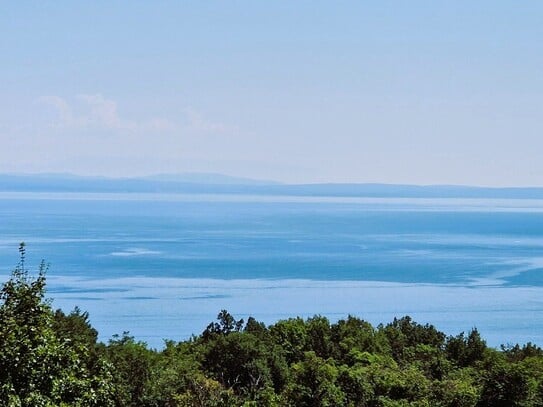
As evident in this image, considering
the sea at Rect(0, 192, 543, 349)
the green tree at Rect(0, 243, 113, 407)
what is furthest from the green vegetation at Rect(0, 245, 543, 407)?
the sea at Rect(0, 192, 543, 349)

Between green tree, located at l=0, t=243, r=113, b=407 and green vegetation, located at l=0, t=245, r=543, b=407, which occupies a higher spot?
green tree, located at l=0, t=243, r=113, b=407

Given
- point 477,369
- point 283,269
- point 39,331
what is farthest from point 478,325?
point 39,331

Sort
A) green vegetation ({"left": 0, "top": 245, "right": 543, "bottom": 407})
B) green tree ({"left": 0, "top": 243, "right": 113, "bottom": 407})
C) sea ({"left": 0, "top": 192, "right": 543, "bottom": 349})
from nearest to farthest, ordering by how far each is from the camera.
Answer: green tree ({"left": 0, "top": 243, "right": 113, "bottom": 407}), green vegetation ({"left": 0, "top": 245, "right": 543, "bottom": 407}), sea ({"left": 0, "top": 192, "right": 543, "bottom": 349})

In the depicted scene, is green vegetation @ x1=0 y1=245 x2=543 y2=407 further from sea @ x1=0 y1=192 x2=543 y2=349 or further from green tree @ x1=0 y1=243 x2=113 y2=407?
sea @ x1=0 y1=192 x2=543 y2=349

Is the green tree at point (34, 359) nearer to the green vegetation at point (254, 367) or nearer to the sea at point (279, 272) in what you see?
the green vegetation at point (254, 367)

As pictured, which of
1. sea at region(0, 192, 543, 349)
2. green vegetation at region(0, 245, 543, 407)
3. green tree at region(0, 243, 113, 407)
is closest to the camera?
green tree at region(0, 243, 113, 407)

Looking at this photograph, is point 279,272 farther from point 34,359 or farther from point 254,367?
point 34,359
